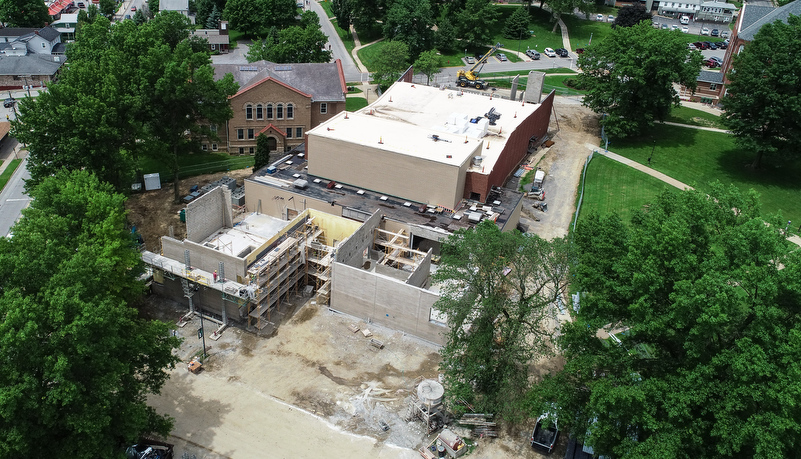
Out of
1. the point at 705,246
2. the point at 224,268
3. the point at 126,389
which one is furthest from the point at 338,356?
the point at 705,246

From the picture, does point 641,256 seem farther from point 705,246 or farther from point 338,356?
point 338,356

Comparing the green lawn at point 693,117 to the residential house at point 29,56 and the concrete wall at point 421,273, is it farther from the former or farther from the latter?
the residential house at point 29,56

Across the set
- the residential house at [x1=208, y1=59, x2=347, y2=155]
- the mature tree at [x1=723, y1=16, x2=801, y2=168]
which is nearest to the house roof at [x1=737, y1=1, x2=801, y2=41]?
the mature tree at [x1=723, y1=16, x2=801, y2=168]

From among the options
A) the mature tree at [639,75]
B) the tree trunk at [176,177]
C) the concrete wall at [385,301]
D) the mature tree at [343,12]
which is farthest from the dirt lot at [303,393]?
the mature tree at [343,12]

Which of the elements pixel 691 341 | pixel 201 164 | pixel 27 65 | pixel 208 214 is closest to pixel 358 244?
pixel 208 214

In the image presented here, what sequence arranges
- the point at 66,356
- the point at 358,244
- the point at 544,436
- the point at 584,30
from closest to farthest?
1. the point at 66,356
2. the point at 544,436
3. the point at 358,244
4. the point at 584,30

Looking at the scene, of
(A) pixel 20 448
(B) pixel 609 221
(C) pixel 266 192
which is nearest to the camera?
(A) pixel 20 448

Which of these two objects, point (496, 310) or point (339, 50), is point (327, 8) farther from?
point (496, 310)
